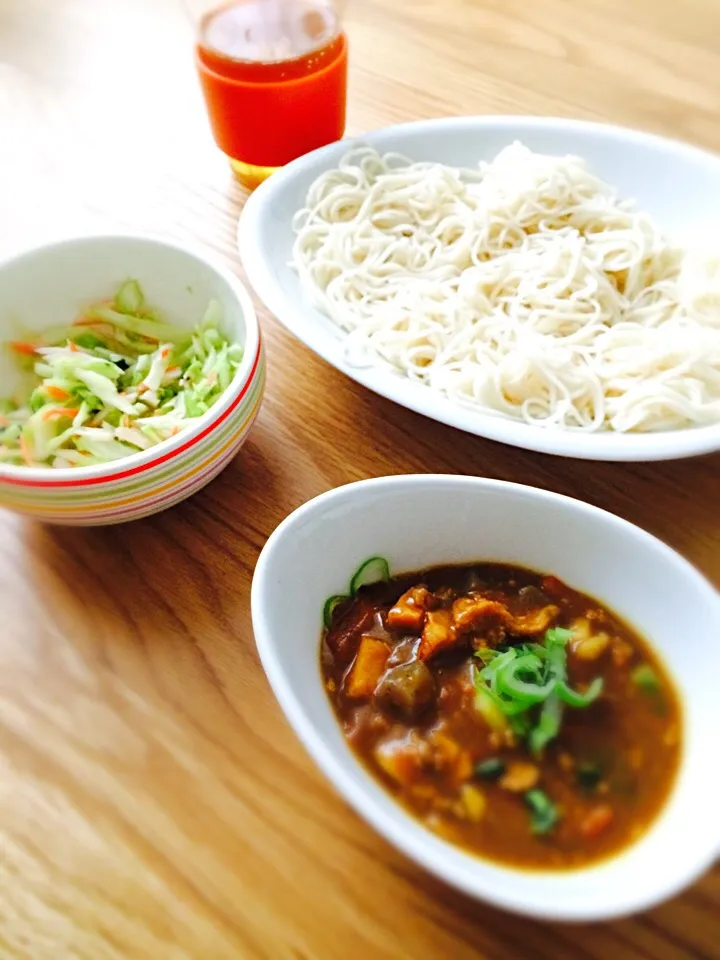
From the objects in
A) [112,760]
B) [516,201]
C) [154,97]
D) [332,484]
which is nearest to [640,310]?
[516,201]

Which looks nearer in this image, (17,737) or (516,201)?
(17,737)

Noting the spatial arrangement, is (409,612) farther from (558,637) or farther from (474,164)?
(474,164)

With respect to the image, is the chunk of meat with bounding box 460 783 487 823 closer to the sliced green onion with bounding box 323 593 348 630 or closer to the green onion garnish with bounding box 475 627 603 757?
the green onion garnish with bounding box 475 627 603 757

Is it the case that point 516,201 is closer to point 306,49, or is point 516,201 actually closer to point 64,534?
point 306,49

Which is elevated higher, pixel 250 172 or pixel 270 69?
pixel 270 69

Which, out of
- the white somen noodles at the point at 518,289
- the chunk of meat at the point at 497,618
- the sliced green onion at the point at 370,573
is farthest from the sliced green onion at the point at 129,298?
the chunk of meat at the point at 497,618

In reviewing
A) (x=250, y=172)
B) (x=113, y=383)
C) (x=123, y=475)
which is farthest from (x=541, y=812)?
(x=250, y=172)

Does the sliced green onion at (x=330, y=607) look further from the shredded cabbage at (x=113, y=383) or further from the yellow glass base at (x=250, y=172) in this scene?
the yellow glass base at (x=250, y=172)
